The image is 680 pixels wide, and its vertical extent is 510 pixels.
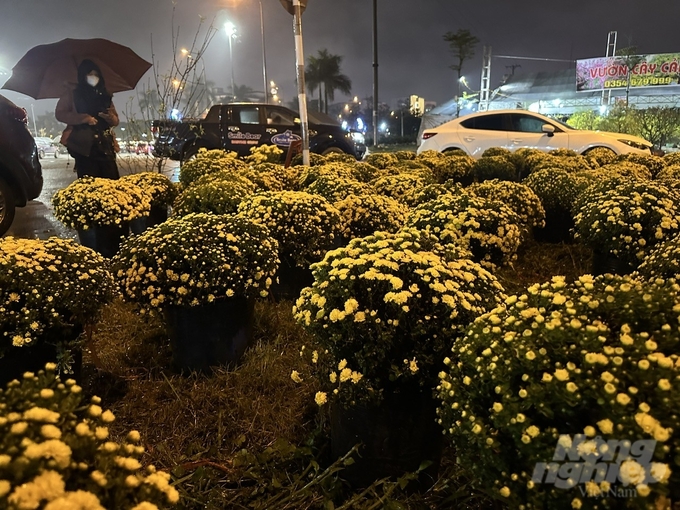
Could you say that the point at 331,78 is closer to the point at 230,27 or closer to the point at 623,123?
the point at 230,27

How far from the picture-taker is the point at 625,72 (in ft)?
117

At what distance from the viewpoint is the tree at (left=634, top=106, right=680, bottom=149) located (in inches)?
711

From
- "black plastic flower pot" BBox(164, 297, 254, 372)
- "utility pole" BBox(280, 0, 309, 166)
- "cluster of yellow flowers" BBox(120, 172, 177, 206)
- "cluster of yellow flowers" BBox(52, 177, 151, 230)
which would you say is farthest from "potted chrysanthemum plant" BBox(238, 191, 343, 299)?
"utility pole" BBox(280, 0, 309, 166)

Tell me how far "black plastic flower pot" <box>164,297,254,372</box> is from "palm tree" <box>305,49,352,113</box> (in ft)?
177

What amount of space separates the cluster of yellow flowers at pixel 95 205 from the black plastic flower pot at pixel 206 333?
2.28 meters

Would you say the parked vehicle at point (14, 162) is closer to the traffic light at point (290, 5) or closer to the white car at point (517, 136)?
the traffic light at point (290, 5)

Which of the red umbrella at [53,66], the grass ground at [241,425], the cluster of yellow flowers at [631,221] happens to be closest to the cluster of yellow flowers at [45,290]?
the grass ground at [241,425]

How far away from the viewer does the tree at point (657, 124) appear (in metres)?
18.0

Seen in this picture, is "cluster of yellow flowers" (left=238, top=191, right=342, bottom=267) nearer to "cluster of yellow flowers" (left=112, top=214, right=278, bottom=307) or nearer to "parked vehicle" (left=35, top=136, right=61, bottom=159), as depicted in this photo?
"cluster of yellow flowers" (left=112, top=214, right=278, bottom=307)

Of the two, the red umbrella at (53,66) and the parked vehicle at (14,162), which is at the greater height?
the red umbrella at (53,66)

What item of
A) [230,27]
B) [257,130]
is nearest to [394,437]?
[257,130]

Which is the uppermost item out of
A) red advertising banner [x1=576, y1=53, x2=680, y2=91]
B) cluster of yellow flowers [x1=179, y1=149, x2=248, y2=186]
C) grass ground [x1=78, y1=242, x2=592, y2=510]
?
red advertising banner [x1=576, y1=53, x2=680, y2=91]

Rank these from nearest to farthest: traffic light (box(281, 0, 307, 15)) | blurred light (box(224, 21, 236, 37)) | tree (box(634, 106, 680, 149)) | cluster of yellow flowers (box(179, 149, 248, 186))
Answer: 1. cluster of yellow flowers (box(179, 149, 248, 186))
2. traffic light (box(281, 0, 307, 15))
3. tree (box(634, 106, 680, 149))
4. blurred light (box(224, 21, 236, 37))

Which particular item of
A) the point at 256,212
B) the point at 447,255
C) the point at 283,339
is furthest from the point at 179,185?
the point at 447,255
